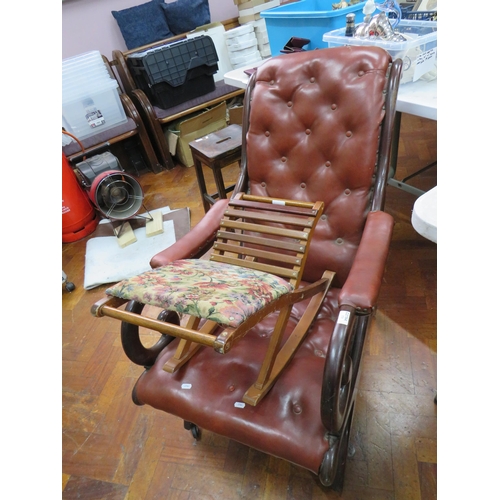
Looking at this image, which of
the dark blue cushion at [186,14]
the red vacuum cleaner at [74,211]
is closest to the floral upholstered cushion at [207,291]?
the red vacuum cleaner at [74,211]

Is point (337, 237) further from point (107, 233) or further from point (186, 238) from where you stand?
point (107, 233)

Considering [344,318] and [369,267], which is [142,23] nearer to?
[369,267]

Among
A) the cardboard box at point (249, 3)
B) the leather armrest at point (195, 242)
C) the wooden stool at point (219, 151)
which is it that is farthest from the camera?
the cardboard box at point (249, 3)

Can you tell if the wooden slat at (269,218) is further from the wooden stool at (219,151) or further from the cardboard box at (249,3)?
the cardboard box at (249,3)

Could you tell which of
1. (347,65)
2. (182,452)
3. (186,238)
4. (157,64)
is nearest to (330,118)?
(347,65)

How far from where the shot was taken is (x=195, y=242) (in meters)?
1.20

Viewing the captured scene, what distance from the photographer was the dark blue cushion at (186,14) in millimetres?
3229

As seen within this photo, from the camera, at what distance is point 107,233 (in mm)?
2717

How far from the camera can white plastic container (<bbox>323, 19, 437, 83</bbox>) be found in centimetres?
134

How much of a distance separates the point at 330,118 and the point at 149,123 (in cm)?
233

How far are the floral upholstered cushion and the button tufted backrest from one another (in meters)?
0.47

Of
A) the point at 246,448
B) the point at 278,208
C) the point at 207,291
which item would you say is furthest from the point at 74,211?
the point at 207,291

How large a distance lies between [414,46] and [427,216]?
3.20ft

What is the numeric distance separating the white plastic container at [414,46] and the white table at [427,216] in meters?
0.88
